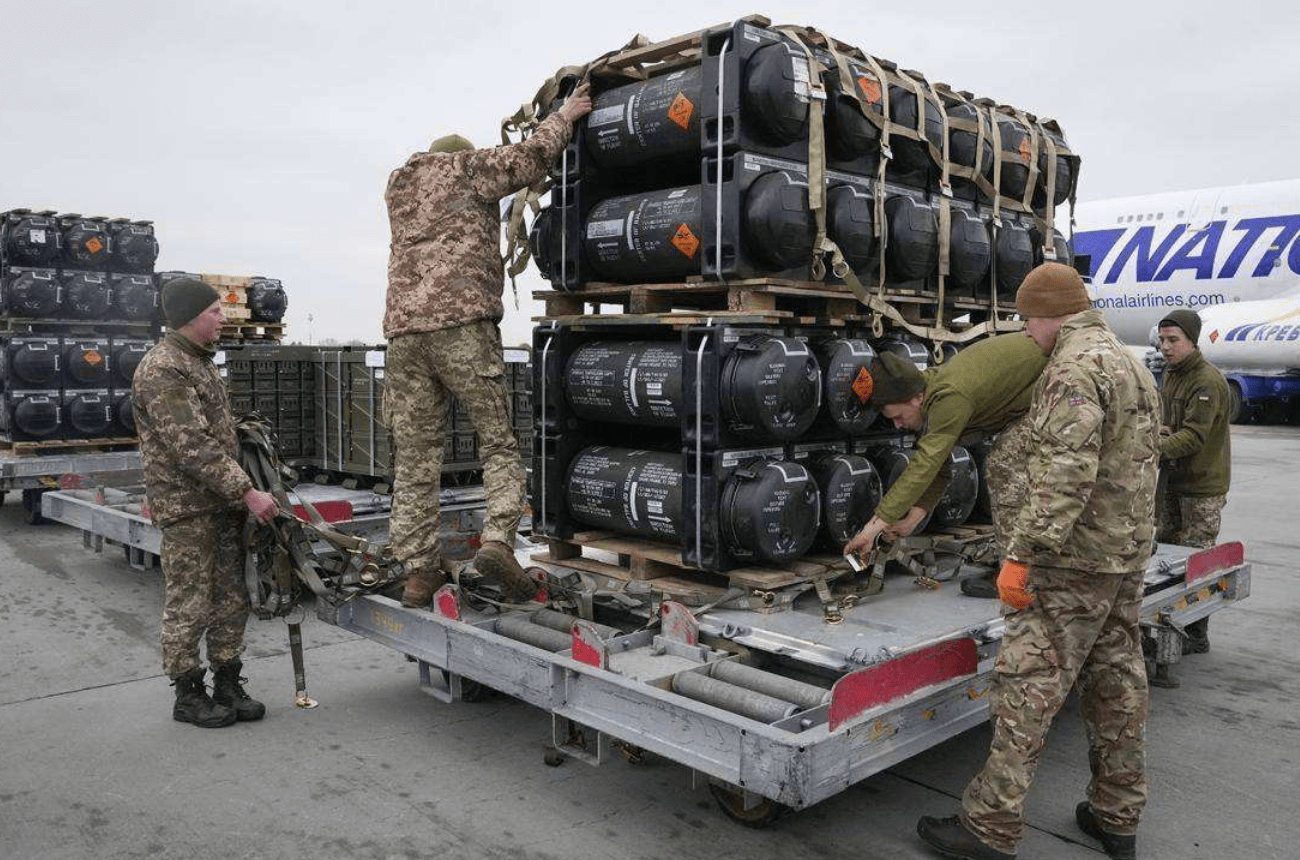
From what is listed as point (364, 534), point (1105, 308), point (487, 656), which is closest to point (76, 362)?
point (364, 534)

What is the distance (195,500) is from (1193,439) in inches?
223

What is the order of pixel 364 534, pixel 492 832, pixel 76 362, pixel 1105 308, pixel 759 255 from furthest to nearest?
pixel 1105 308 → pixel 76 362 → pixel 364 534 → pixel 759 255 → pixel 492 832

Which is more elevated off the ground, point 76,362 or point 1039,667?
point 76,362

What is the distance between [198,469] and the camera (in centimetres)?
495

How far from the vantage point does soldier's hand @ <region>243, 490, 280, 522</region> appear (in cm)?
499

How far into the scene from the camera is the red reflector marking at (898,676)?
351 centimetres

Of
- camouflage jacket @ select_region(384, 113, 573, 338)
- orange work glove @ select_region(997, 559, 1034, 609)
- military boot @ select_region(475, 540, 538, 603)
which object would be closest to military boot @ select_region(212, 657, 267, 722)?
military boot @ select_region(475, 540, 538, 603)

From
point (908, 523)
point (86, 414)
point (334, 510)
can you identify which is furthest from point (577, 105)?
point (86, 414)

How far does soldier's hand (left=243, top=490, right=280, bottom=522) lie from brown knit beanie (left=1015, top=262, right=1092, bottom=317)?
351 centimetres

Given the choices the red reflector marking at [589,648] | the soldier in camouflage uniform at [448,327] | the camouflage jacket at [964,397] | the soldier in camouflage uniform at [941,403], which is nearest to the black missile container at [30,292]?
the soldier in camouflage uniform at [448,327]

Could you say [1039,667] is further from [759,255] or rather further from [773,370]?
[759,255]

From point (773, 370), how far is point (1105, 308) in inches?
1049

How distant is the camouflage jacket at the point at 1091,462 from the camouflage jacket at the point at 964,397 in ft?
1.73

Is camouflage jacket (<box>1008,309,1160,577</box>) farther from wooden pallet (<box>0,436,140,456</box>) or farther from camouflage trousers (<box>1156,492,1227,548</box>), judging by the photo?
wooden pallet (<box>0,436,140,456</box>)
